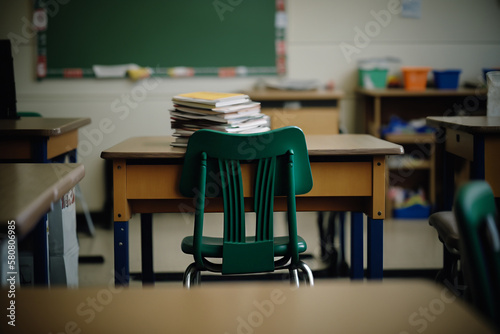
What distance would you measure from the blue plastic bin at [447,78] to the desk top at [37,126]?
2.85m

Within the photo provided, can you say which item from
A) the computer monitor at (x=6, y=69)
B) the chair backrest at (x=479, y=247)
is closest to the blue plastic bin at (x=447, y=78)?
the computer monitor at (x=6, y=69)

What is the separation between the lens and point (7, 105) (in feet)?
9.52

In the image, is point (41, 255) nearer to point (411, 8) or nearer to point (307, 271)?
point (307, 271)

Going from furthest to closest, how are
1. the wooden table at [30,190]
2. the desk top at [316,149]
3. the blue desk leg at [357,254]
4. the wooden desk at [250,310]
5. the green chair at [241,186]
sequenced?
the blue desk leg at [357,254]
the desk top at [316,149]
the green chair at [241,186]
the wooden table at [30,190]
the wooden desk at [250,310]

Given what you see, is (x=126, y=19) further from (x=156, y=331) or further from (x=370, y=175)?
(x=156, y=331)

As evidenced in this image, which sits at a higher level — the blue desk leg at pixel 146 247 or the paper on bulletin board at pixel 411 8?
the paper on bulletin board at pixel 411 8

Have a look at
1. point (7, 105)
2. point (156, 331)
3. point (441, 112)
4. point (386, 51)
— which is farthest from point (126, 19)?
point (156, 331)

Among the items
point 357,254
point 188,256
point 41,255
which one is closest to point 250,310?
point 41,255

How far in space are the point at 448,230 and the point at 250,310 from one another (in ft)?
4.76

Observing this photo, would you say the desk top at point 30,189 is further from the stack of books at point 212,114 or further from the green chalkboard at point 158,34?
the green chalkboard at point 158,34

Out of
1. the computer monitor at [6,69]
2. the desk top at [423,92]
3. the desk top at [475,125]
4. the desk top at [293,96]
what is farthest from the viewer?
the desk top at [423,92]

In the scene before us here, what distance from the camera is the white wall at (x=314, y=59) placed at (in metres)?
4.64

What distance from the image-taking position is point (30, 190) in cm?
118

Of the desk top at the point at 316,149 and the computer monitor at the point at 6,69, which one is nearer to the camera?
the desk top at the point at 316,149
